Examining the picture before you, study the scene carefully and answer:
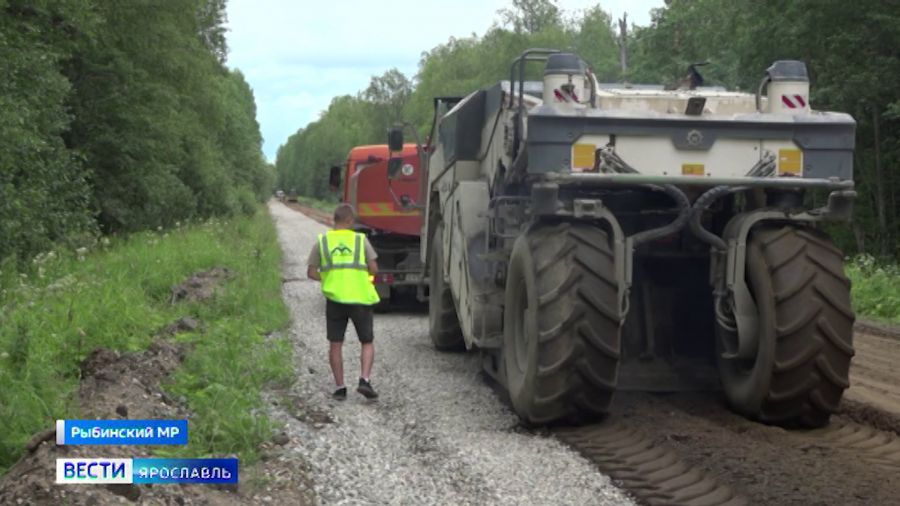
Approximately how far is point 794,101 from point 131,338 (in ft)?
19.4

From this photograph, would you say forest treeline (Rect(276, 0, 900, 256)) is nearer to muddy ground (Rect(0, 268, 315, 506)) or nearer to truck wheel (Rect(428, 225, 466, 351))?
truck wheel (Rect(428, 225, 466, 351))

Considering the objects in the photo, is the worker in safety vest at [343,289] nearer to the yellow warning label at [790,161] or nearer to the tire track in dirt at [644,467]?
the tire track in dirt at [644,467]

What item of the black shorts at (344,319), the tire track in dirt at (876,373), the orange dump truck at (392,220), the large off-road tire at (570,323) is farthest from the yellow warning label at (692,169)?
the orange dump truck at (392,220)

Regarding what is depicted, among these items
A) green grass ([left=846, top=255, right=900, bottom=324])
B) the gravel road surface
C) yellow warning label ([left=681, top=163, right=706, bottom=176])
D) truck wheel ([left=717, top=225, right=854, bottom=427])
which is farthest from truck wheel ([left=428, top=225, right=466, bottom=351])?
green grass ([left=846, top=255, right=900, bottom=324])

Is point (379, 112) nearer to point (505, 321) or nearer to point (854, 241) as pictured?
point (854, 241)

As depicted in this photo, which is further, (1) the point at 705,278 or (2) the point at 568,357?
(1) the point at 705,278

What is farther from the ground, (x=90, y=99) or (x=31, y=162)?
(x=90, y=99)

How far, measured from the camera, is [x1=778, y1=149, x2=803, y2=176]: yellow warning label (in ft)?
23.9

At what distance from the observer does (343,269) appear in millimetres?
8875

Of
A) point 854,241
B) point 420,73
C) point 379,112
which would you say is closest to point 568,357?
point 854,241

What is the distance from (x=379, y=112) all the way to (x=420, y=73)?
86.3 feet

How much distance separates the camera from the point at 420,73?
312 ft
